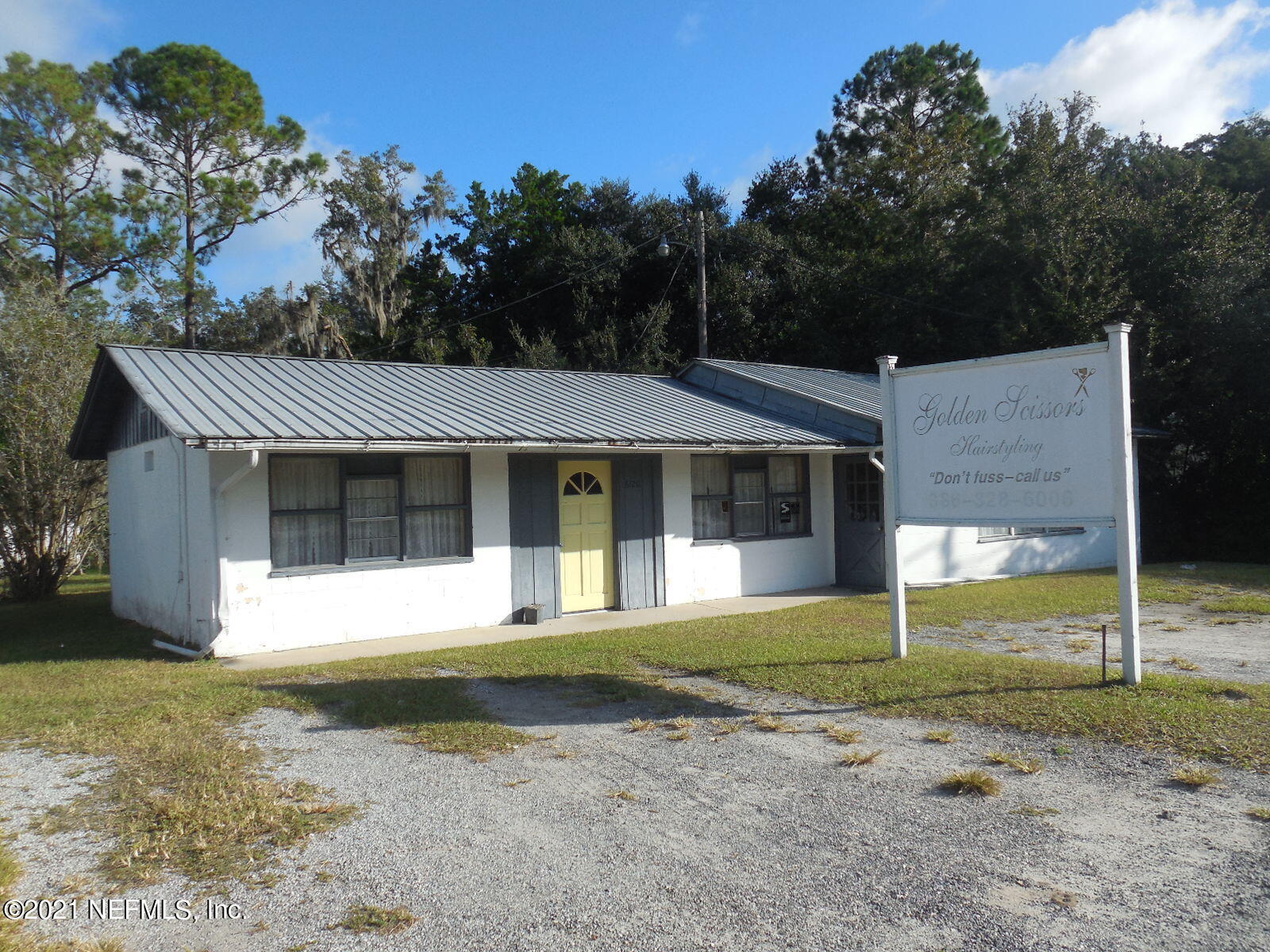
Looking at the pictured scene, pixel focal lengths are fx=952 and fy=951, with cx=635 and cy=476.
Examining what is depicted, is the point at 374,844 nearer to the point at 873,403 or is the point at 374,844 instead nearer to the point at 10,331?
the point at 873,403

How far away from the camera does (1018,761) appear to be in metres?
5.51

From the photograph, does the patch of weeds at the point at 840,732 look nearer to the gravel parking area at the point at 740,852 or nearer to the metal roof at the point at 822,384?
the gravel parking area at the point at 740,852

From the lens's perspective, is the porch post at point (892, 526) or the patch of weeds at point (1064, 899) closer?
the patch of weeds at point (1064, 899)

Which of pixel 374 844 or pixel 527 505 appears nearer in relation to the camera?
pixel 374 844

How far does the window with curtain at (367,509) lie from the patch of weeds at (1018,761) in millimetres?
7321

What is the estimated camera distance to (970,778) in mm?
5121

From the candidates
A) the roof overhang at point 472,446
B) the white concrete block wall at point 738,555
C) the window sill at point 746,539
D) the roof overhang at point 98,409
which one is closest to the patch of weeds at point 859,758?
the roof overhang at point 472,446

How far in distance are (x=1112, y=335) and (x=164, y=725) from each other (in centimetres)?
758

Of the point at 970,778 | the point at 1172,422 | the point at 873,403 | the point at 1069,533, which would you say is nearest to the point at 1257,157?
the point at 1172,422

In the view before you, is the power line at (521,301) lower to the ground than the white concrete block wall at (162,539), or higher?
higher

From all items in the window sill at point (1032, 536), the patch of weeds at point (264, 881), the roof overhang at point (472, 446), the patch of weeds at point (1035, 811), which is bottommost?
the patch of weeds at point (264, 881)

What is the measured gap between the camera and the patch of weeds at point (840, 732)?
20.1 feet

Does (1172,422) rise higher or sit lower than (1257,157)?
lower

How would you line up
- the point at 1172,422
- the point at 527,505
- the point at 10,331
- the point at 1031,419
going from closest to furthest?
the point at 1031,419 → the point at 527,505 → the point at 10,331 → the point at 1172,422
